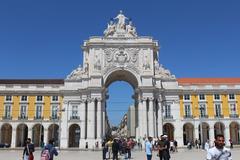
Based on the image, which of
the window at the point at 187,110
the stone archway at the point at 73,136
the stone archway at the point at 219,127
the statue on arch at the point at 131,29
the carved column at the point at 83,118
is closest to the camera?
the carved column at the point at 83,118

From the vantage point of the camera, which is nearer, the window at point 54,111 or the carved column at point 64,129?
the carved column at point 64,129

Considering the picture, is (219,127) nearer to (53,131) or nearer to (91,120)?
(91,120)

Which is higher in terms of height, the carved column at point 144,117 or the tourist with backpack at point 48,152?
the carved column at point 144,117

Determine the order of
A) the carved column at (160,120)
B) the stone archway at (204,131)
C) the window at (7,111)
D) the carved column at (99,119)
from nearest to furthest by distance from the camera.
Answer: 1. the carved column at (99,119)
2. the carved column at (160,120)
3. the window at (7,111)
4. the stone archway at (204,131)

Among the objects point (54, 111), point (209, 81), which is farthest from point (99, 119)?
point (209, 81)

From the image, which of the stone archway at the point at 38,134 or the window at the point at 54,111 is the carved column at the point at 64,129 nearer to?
the window at the point at 54,111

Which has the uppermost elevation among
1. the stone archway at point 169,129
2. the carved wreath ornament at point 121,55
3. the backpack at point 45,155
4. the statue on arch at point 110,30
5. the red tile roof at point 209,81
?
the statue on arch at point 110,30

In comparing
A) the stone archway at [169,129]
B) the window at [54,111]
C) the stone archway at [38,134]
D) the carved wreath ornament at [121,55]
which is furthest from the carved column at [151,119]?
the stone archway at [38,134]

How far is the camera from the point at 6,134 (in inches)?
2776

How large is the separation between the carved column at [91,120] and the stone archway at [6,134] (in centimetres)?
1767

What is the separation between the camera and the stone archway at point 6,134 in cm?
6944

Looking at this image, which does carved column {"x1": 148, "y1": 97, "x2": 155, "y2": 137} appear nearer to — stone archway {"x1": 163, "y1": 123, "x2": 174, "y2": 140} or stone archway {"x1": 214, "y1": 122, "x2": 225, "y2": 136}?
stone archway {"x1": 163, "y1": 123, "x2": 174, "y2": 140}

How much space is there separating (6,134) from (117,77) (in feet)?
84.6

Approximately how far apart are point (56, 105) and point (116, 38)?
18002mm
